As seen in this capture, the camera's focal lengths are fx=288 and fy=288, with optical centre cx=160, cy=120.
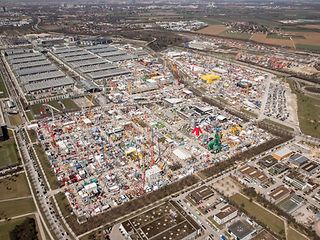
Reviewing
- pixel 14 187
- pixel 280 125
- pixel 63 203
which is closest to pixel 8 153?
pixel 14 187

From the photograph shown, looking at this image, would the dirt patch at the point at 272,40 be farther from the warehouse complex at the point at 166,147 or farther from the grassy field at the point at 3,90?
the grassy field at the point at 3,90

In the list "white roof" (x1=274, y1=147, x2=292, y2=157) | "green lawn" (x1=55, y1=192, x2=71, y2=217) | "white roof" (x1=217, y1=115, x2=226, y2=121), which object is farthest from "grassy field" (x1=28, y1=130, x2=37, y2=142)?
"white roof" (x1=274, y1=147, x2=292, y2=157)

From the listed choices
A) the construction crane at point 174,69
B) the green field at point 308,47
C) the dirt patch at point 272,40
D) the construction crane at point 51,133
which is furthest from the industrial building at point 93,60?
the green field at point 308,47

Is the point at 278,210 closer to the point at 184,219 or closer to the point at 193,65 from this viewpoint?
the point at 184,219

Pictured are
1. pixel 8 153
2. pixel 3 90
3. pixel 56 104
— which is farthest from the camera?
pixel 3 90

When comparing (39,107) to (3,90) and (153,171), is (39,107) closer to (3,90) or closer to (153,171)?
(3,90)

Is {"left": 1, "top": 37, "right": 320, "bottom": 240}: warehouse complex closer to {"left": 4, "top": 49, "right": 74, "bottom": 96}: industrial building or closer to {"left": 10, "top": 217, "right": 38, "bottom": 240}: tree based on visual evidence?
{"left": 4, "top": 49, "right": 74, "bottom": 96}: industrial building

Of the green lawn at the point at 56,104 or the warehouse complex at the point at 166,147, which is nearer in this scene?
the warehouse complex at the point at 166,147

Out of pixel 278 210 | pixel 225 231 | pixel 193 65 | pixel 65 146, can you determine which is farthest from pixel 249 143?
pixel 193 65
